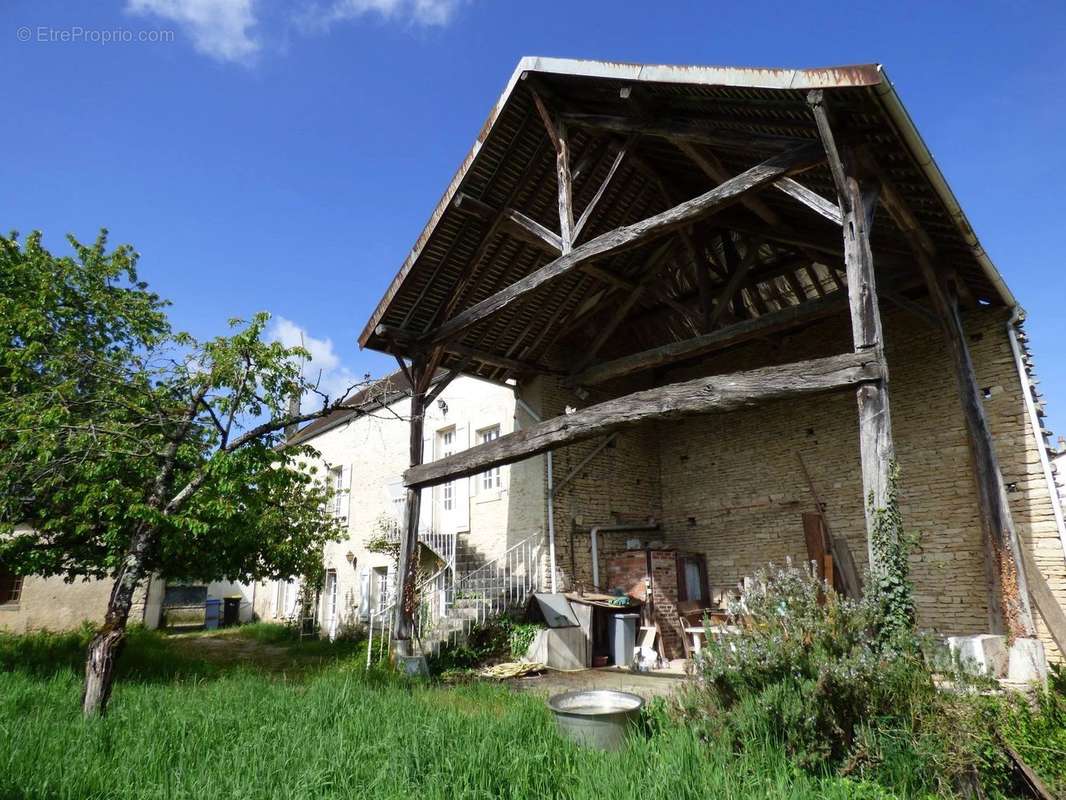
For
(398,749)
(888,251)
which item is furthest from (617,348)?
(398,749)

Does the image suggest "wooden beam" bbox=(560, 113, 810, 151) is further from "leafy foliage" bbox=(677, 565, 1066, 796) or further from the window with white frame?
the window with white frame

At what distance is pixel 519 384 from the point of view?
1094 centimetres

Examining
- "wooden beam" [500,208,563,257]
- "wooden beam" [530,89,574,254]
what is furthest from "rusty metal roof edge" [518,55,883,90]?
"wooden beam" [500,208,563,257]

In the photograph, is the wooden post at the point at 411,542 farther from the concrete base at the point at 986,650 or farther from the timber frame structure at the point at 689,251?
the concrete base at the point at 986,650

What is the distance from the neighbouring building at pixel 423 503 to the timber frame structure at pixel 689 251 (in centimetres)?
141

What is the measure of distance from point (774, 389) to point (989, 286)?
183 inches

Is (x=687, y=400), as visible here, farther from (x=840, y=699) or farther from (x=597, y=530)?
(x=597, y=530)

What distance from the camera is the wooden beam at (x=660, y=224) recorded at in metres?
5.55

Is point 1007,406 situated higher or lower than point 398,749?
higher

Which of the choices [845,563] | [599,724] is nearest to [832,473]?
[845,563]

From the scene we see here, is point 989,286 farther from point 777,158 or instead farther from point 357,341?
point 357,341

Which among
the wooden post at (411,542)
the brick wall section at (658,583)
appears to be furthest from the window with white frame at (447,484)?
the brick wall section at (658,583)

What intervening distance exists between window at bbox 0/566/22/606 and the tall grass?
1114 cm

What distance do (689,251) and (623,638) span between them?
554 cm
